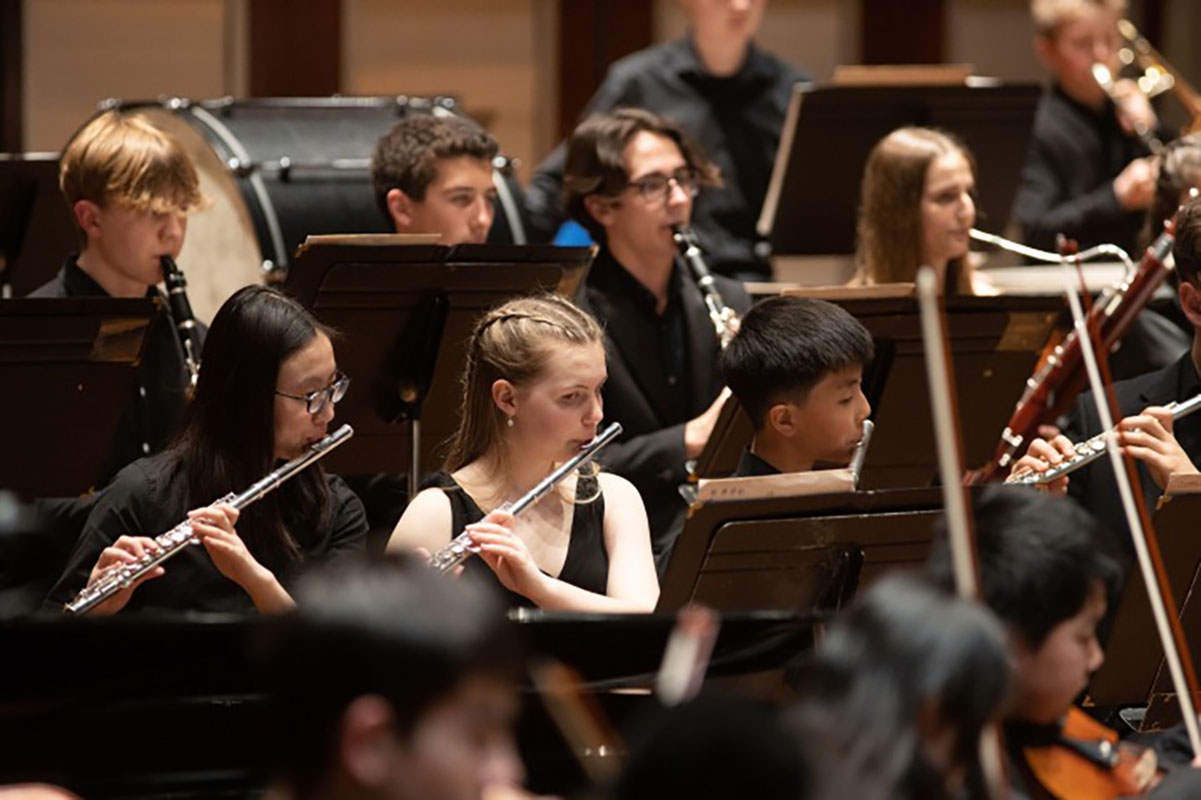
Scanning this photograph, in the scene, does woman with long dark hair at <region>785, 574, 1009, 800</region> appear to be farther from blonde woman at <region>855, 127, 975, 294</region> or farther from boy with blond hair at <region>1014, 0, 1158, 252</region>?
boy with blond hair at <region>1014, 0, 1158, 252</region>

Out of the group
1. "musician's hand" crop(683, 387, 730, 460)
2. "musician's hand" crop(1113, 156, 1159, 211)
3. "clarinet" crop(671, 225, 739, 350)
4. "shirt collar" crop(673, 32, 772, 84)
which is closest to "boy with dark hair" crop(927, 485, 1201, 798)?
"musician's hand" crop(683, 387, 730, 460)

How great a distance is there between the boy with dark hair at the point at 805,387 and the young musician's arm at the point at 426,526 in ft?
1.78

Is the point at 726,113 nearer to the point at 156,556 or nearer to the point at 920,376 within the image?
the point at 920,376

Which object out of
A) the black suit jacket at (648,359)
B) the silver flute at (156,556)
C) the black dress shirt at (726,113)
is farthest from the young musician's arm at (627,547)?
the black dress shirt at (726,113)

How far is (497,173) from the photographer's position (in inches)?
197

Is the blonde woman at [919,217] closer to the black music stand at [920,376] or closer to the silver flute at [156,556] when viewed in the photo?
the black music stand at [920,376]

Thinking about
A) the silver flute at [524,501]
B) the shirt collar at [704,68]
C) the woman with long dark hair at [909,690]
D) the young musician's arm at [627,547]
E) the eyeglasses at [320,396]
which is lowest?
the young musician's arm at [627,547]

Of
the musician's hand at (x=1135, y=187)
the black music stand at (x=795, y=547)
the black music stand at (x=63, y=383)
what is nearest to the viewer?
the black music stand at (x=795, y=547)

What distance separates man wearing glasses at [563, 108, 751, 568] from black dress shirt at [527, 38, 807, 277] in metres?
1.11

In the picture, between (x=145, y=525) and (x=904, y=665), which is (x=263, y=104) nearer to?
(x=145, y=525)

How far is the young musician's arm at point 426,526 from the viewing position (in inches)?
118

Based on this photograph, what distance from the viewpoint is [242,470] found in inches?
122

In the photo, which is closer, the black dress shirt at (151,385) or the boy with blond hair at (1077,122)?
the black dress shirt at (151,385)

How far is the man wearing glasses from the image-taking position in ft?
13.9
